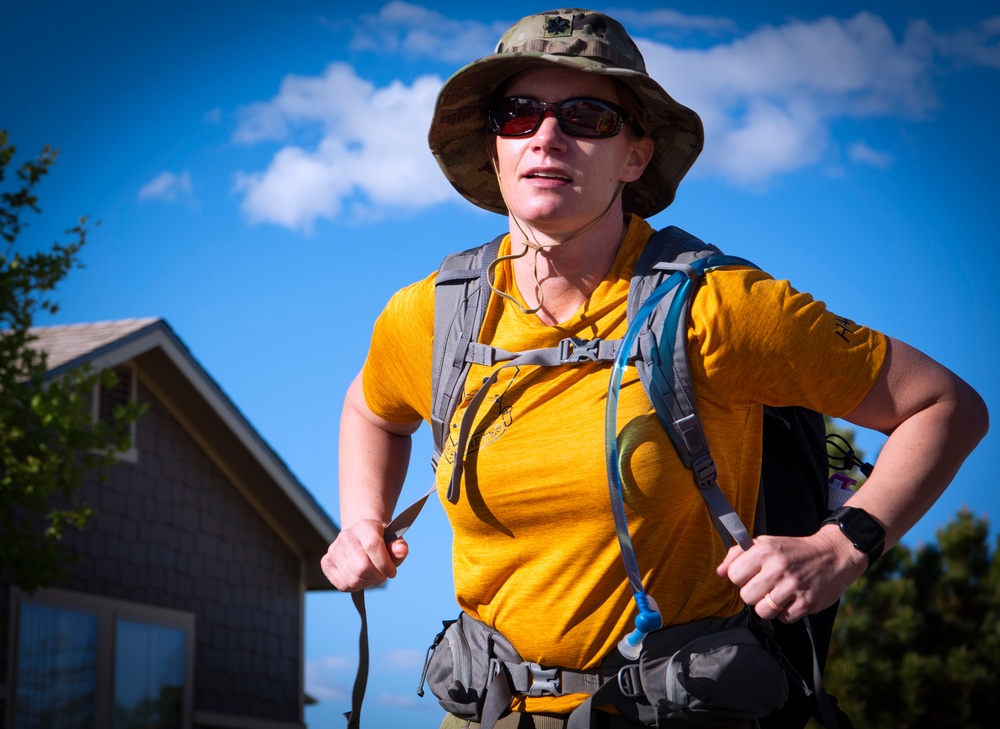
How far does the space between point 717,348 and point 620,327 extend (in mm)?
286

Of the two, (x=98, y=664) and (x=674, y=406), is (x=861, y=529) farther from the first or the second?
(x=98, y=664)

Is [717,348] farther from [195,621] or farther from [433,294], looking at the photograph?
[195,621]

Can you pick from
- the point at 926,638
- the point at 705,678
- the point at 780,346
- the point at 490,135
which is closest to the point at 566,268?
the point at 490,135

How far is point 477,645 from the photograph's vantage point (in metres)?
3.03

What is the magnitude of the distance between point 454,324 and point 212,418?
14.4 metres

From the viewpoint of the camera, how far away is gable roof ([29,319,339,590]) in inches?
637

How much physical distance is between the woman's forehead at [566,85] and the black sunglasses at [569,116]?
37mm

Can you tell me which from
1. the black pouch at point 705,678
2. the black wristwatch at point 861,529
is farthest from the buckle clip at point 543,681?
the black wristwatch at point 861,529

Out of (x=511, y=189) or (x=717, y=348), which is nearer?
(x=717, y=348)

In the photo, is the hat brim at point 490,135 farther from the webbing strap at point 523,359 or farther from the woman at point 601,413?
the webbing strap at point 523,359

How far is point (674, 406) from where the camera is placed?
9.21ft

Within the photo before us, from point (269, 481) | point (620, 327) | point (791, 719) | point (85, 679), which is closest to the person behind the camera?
point (620, 327)

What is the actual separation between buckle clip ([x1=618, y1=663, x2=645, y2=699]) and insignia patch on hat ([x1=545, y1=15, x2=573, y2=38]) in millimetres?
1651

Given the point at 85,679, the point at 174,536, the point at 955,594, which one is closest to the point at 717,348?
the point at 85,679
